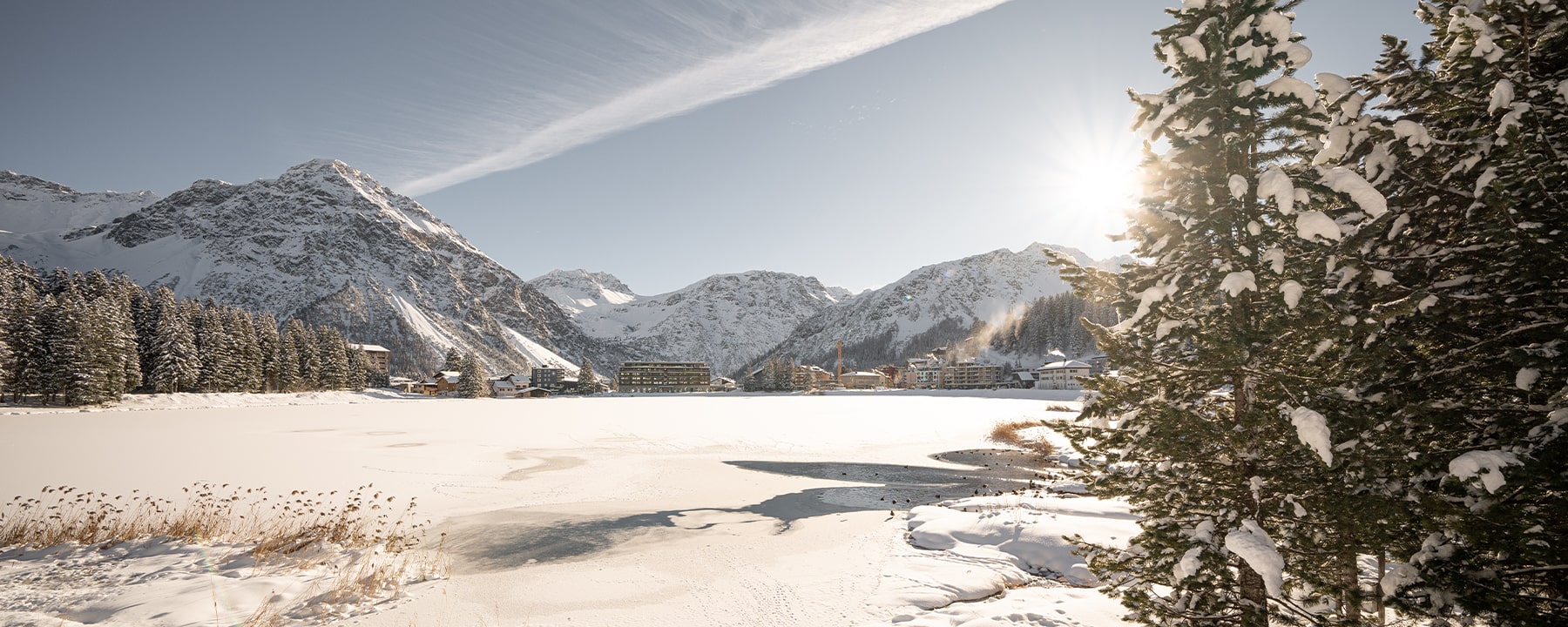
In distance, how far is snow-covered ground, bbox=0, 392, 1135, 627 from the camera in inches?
377

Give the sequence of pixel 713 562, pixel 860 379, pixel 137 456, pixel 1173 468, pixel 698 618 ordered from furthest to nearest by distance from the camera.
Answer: pixel 860 379 → pixel 137 456 → pixel 713 562 → pixel 698 618 → pixel 1173 468

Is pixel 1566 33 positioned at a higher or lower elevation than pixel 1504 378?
higher

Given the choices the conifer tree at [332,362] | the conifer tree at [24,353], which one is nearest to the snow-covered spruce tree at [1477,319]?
the conifer tree at [24,353]

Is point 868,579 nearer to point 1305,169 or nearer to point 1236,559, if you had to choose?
point 1236,559

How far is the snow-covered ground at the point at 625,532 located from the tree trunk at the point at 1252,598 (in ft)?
10.3

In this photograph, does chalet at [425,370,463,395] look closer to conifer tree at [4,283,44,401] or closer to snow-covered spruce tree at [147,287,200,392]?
snow-covered spruce tree at [147,287,200,392]

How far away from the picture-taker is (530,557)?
12734 millimetres

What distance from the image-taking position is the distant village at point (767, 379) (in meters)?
134

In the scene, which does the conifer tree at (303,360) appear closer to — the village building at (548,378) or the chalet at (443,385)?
the chalet at (443,385)

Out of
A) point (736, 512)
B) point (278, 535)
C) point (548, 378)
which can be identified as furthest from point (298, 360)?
point (736, 512)

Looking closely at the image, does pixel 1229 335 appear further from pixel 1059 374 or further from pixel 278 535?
pixel 1059 374

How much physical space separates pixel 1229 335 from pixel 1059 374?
137 m

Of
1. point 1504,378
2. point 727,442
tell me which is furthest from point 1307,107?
point 727,442

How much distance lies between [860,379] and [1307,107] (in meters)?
177
